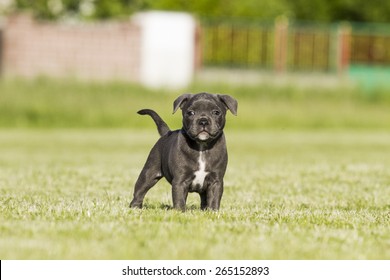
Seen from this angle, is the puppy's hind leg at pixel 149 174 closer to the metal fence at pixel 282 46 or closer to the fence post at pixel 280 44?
the metal fence at pixel 282 46

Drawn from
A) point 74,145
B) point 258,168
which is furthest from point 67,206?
point 74,145

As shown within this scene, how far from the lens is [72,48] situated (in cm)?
3716

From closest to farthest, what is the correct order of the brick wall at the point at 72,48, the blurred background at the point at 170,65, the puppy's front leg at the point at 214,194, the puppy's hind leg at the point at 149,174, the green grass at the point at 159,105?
the puppy's front leg at the point at 214,194 → the puppy's hind leg at the point at 149,174 → the green grass at the point at 159,105 → the blurred background at the point at 170,65 → the brick wall at the point at 72,48

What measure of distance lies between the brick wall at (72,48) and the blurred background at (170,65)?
0.04 m

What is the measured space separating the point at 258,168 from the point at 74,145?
8104 mm

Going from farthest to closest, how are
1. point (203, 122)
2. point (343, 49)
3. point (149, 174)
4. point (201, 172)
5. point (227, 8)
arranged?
point (227, 8)
point (343, 49)
point (149, 174)
point (201, 172)
point (203, 122)

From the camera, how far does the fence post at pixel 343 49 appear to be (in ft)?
127

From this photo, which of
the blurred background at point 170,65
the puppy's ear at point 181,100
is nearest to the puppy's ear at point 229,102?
the puppy's ear at point 181,100

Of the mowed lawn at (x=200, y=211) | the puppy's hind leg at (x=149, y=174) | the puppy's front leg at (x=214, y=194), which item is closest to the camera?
the mowed lawn at (x=200, y=211)

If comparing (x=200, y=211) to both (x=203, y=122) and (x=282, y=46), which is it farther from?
(x=282, y=46)

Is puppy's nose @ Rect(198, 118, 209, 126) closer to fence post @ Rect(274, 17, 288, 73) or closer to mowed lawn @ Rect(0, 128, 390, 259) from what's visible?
mowed lawn @ Rect(0, 128, 390, 259)

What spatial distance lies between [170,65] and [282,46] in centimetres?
454

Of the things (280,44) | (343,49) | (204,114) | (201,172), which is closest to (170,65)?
(280,44)
